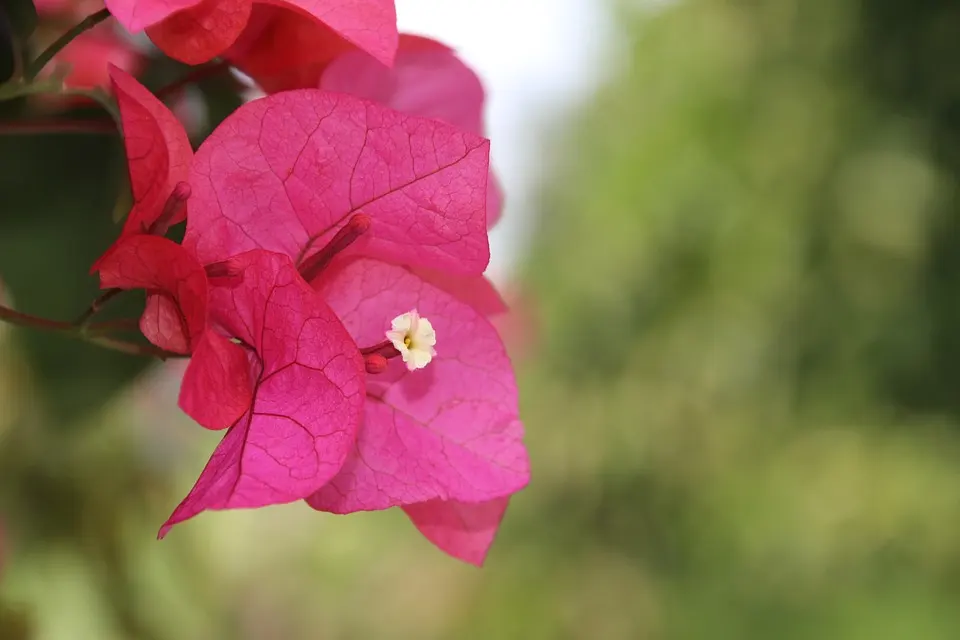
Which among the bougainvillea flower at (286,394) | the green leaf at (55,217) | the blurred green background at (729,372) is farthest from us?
the blurred green background at (729,372)

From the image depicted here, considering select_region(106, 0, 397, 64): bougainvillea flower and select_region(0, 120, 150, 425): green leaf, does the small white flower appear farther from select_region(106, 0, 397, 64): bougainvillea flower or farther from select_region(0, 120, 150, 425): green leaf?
select_region(0, 120, 150, 425): green leaf

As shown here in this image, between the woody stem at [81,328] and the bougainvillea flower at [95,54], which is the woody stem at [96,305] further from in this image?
the bougainvillea flower at [95,54]

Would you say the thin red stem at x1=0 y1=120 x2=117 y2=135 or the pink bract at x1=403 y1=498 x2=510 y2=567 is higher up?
the thin red stem at x1=0 y1=120 x2=117 y2=135

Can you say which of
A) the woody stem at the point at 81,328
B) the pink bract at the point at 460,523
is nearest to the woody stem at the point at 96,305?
the woody stem at the point at 81,328

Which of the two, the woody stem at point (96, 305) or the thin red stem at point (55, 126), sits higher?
the thin red stem at point (55, 126)

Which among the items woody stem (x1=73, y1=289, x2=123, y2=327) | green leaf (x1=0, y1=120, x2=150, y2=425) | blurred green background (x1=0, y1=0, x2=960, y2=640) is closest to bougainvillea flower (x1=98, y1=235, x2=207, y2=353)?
woody stem (x1=73, y1=289, x2=123, y2=327)
